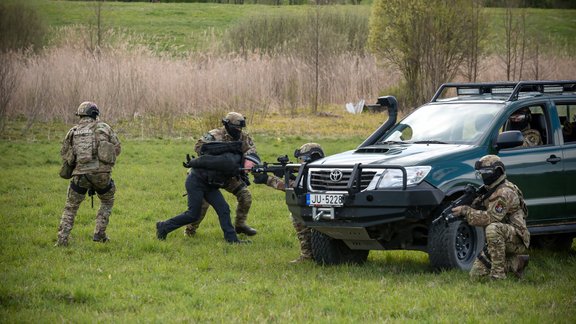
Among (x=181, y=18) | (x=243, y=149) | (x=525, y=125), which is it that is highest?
(x=181, y=18)

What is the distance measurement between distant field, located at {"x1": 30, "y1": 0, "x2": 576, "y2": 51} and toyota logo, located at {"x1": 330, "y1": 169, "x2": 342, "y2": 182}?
43990mm

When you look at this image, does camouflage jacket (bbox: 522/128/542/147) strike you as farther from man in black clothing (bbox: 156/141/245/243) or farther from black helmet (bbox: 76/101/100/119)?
black helmet (bbox: 76/101/100/119)

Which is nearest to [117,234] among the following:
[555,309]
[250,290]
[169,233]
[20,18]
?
[169,233]

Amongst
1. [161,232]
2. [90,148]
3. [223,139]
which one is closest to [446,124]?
[223,139]

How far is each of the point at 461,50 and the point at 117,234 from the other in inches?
939

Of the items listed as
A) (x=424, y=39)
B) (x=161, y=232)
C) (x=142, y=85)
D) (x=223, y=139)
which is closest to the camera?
(x=161, y=232)

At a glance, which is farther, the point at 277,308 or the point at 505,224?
the point at 505,224

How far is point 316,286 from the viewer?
9719mm

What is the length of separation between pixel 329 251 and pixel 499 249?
2.06m

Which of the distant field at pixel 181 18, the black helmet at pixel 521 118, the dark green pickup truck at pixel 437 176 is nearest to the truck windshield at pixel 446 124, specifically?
the dark green pickup truck at pixel 437 176

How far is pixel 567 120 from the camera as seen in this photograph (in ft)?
41.2

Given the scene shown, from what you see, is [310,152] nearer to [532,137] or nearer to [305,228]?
[305,228]

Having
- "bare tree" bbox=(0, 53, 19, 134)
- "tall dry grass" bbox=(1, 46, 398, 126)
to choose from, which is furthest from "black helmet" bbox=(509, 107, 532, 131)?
"tall dry grass" bbox=(1, 46, 398, 126)

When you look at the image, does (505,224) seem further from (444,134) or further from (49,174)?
(49,174)
